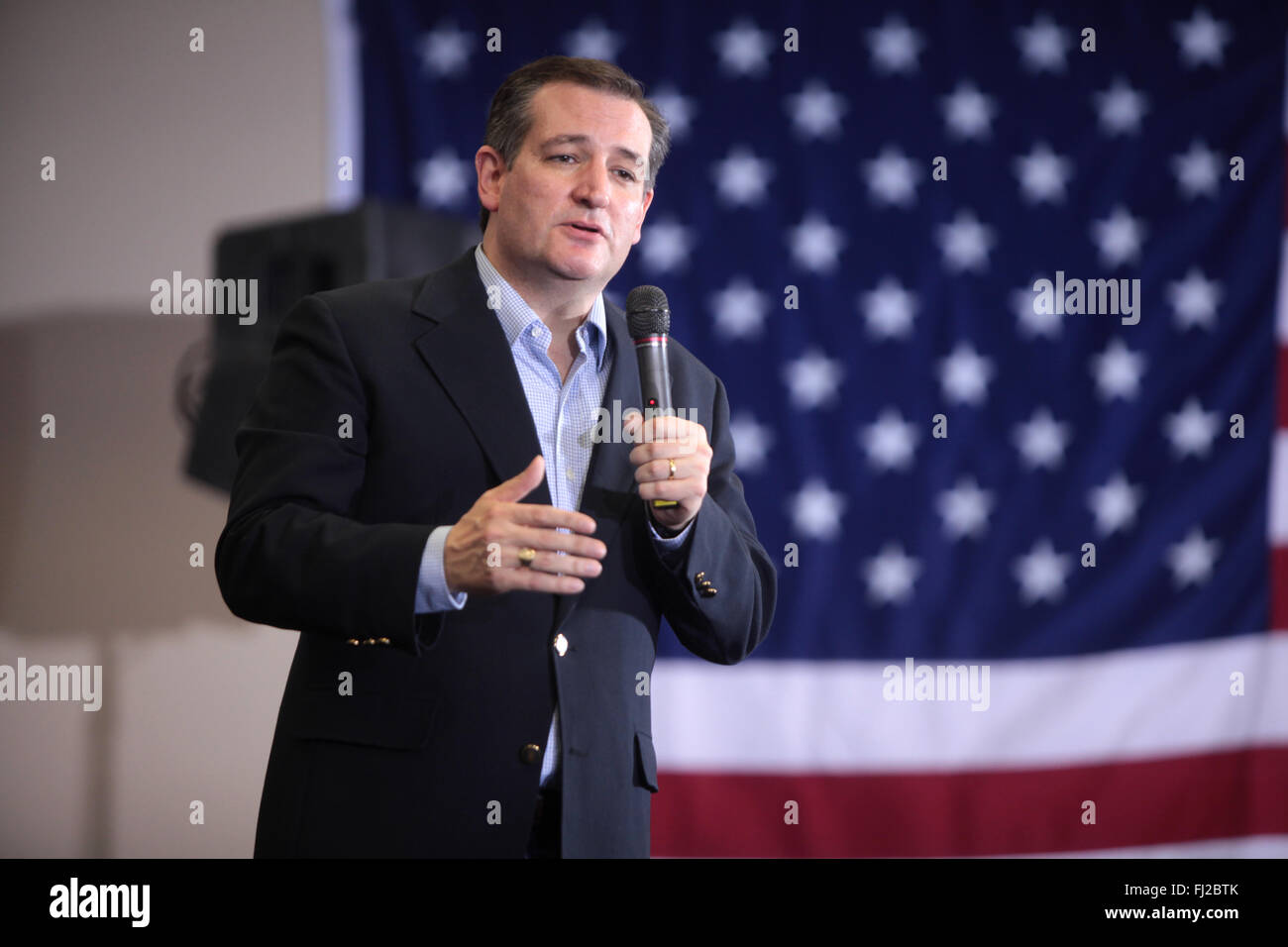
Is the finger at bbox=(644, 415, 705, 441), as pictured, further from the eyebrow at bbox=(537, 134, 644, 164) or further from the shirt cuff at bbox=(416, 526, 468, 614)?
the eyebrow at bbox=(537, 134, 644, 164)

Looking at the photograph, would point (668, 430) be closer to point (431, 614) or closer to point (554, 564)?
point (554, 564)

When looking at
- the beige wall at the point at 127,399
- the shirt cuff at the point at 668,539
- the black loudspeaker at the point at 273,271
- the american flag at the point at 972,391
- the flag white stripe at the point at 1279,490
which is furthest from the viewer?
the flag white stripe at the point at 1279,490

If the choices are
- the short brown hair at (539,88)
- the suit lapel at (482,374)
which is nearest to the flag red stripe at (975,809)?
the suit lapel at (482,374)

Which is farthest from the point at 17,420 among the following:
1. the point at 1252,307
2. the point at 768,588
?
the point at 1252,307

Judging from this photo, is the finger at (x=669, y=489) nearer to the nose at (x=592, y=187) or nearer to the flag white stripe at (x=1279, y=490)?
the nose at (x=592, y=187)

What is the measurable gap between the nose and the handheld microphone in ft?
0.51

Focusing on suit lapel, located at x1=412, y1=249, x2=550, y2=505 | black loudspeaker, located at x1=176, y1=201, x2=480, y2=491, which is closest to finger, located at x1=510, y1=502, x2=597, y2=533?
suit lapel, located at x1=412, y1=249, x2=550, y2=505

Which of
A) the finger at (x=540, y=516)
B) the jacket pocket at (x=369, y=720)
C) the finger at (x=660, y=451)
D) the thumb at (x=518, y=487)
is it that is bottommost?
the jacket pocket at (x=369, y=720)

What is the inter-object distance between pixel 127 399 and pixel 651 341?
2095mm

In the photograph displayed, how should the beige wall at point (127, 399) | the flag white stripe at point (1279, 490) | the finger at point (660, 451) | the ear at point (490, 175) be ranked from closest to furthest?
the finger at point (660, 451) → the ear at point (490, 175) → the beige wall at point (127, 399) → the flag white stripe at point (1279, 490)

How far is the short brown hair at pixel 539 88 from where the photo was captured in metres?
1.70

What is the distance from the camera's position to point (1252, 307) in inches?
131

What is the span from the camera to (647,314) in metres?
1.56

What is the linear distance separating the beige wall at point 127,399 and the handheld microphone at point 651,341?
1.81m
